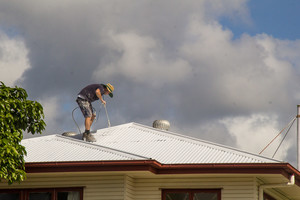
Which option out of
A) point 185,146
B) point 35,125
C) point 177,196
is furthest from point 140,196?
point 35,125

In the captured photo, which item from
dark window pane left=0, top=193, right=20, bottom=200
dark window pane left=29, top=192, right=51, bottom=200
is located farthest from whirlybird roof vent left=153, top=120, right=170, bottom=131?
dark window pane left=0, top=193, right=20, bottom=200

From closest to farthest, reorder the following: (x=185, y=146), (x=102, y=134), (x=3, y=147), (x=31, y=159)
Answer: (x=3, y=147) < (x=31, y=159) < (x=185, y=146) < (x=102, y=134)

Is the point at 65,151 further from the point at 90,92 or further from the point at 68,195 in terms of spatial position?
the point at 90,92

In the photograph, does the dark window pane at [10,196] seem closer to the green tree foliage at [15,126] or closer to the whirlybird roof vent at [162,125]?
the green tree foliage at [15,126]

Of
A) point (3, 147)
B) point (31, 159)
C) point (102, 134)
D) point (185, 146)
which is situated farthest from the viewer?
point (102, 134)

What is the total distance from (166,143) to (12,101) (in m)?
5.44

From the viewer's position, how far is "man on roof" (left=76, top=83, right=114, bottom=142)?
925 inches

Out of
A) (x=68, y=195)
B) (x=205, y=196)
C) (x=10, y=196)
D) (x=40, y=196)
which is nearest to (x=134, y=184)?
(x=68, y=195)

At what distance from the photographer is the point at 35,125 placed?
21.6 m

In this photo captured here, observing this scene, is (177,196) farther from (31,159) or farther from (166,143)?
(31,159)

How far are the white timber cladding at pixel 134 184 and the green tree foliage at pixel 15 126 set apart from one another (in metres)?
1.00

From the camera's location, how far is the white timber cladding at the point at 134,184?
2045 centimetres

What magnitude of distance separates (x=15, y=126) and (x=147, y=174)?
4.38m

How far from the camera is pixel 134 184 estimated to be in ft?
69.5
